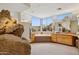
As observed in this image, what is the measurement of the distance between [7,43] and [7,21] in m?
0.39

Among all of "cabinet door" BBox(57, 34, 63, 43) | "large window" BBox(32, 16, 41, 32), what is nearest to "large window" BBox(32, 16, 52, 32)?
"large window" BBox(32, 16, 41, 32)

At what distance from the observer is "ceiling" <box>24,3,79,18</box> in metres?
2.28

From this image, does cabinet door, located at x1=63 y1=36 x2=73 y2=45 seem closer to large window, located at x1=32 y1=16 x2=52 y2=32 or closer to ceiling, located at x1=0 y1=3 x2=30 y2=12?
large window, located at x1=32 y1=16 x2=52 y2=32

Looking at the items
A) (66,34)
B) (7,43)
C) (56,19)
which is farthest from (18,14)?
(66,34)

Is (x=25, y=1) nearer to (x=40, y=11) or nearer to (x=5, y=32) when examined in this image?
(x=40, y=11)

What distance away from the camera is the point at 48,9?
7.61ft

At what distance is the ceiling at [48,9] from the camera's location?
228 centimetres

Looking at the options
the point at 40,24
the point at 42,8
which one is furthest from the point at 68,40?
the point at 42,8

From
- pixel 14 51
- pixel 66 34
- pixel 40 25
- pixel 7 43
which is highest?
pixel 40 25

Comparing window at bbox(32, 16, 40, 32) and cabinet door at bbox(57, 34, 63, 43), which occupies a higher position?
window at bbox(32, 16, 40, 32)

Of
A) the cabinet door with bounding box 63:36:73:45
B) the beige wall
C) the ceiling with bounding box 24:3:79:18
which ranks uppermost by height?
the ceiling with bounding box 24:3:79:18

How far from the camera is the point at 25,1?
2287 mm

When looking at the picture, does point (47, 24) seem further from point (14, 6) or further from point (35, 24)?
point (14, 6)

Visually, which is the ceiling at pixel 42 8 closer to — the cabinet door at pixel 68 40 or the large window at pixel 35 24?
the large window at pixel 35 24
